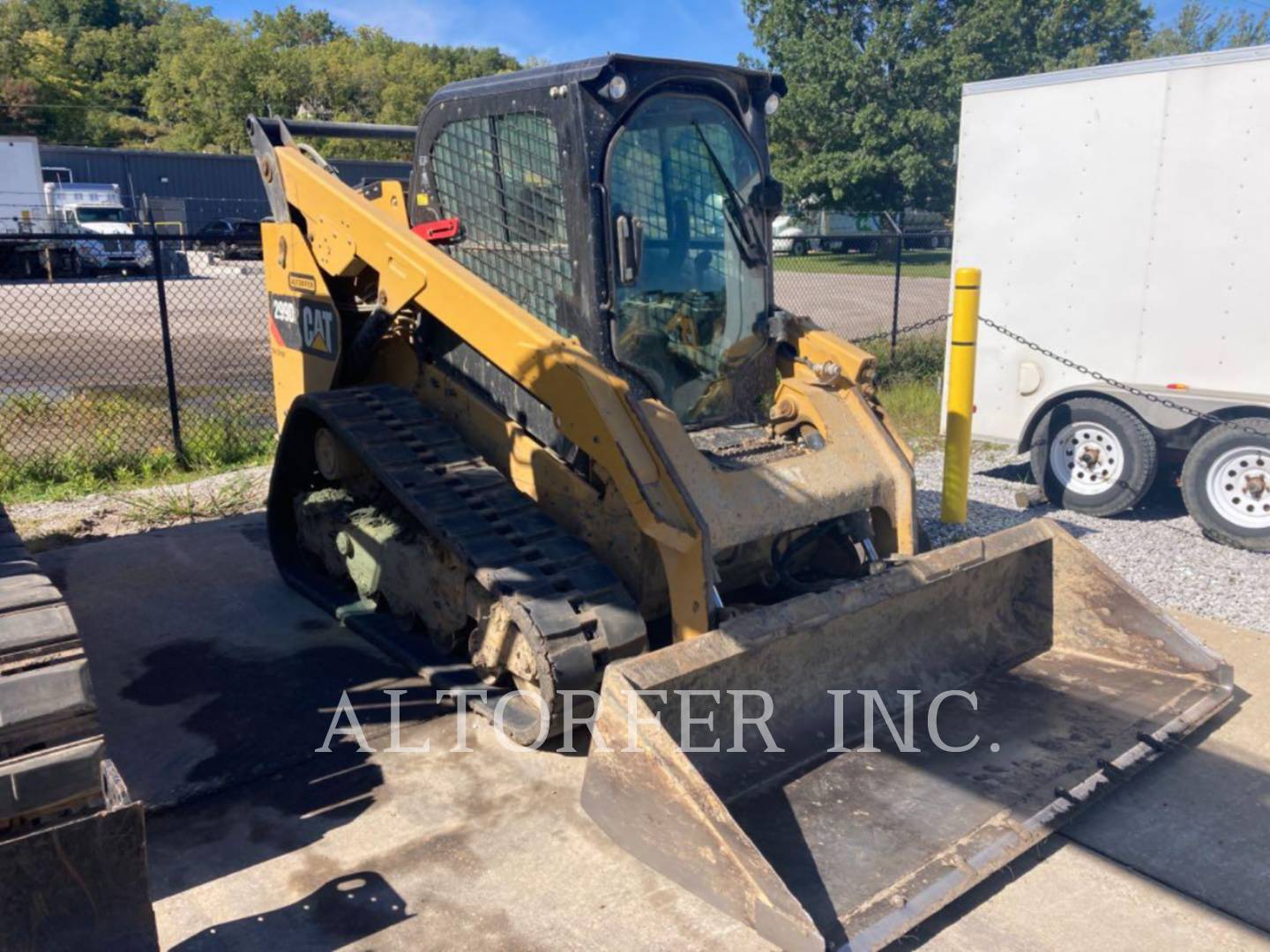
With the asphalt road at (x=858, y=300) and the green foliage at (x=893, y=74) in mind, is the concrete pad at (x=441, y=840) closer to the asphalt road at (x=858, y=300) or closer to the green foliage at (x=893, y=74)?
the asphalt road at (x=858, y=300)

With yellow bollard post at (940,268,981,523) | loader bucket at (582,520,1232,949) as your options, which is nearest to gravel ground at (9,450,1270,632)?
yellow bollard post at (940,268,981,523)

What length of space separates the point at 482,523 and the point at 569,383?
0.81 meters

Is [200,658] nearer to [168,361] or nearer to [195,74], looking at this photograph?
[168,361]

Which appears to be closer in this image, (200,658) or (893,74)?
(200,658)

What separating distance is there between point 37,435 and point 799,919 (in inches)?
328

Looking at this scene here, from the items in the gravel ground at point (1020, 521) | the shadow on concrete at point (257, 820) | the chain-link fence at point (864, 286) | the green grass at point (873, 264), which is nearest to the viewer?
the shadow on concrete at point (257, 820)

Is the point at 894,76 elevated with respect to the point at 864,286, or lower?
elevated

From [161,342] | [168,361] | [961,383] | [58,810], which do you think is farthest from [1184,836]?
[161,342]

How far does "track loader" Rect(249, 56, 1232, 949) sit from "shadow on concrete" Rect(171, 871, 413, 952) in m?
0.69

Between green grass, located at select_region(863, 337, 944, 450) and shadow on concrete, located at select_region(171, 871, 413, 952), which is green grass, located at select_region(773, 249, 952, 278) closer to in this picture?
green grass, located at select_region(863, 337, 944, 450)

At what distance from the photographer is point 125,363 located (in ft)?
46.9

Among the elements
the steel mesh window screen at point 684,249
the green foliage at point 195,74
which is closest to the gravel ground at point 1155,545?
the steel mesh window screen at point 684,249

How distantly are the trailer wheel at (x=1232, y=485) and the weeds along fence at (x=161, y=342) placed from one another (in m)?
2.91

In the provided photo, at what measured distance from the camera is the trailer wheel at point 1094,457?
7.13m
